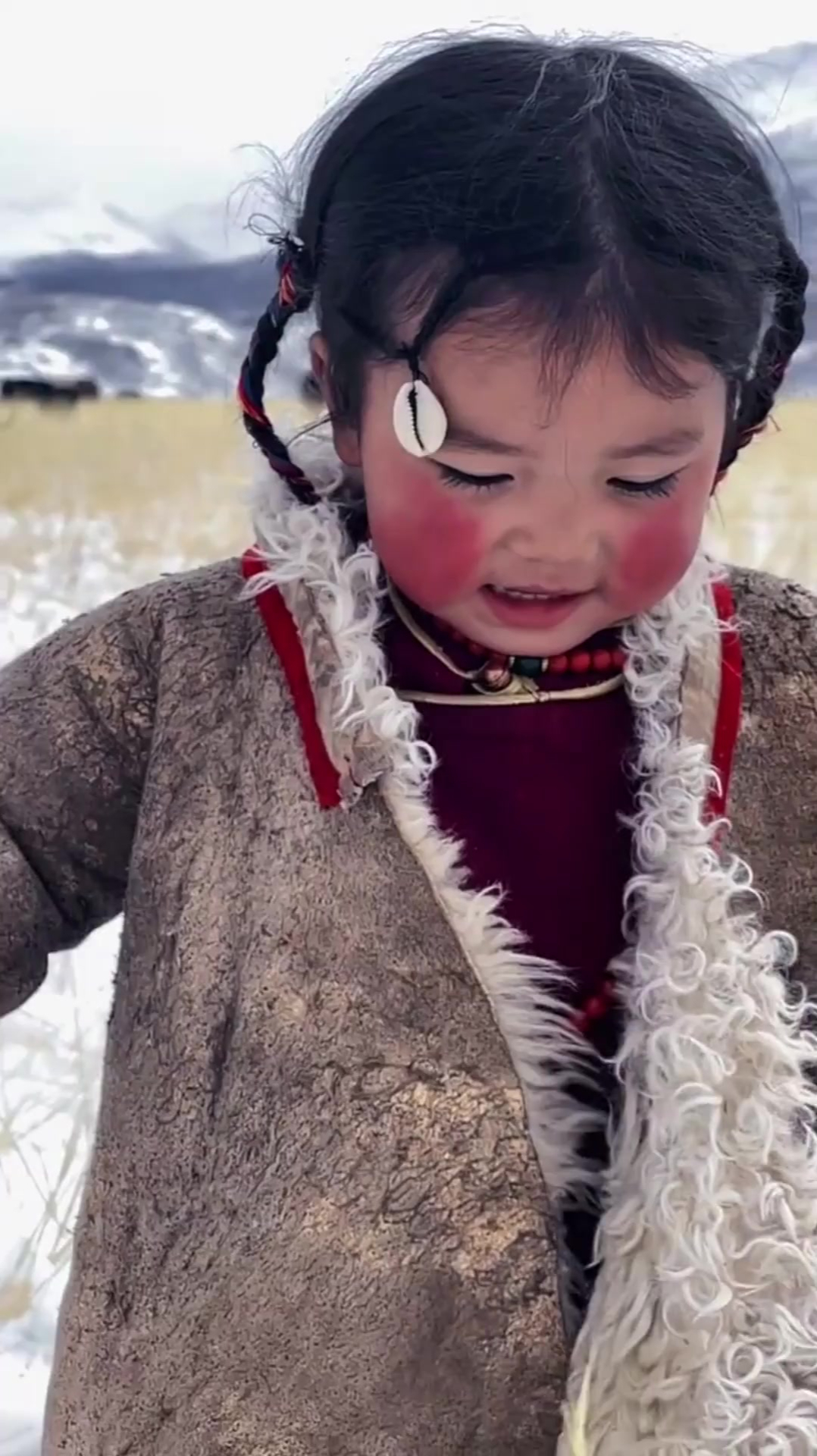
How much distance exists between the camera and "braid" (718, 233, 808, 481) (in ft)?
1.84

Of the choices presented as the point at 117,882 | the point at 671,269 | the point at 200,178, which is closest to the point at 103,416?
the point at 200,178

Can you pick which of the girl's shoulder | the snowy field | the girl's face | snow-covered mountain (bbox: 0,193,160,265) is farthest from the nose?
snow-covered mountain (bbox: 0,193,160,265)

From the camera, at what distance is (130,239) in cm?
120

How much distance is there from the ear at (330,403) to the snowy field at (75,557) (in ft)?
0.76

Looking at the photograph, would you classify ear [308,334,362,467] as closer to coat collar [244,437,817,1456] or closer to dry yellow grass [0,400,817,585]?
coat collar [244,437,817,1456]

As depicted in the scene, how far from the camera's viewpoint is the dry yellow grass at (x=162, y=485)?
1.22 metres

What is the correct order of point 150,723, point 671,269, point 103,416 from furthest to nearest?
point 103,416
point 150,723
point 671,269

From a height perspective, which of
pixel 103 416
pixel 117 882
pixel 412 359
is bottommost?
pixel 103 416

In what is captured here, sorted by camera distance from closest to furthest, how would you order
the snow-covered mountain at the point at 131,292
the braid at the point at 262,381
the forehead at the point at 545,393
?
the forehead at the point at 545,393, the braid at the point at 262,381, the snow-covered mountain at the point at 131,292

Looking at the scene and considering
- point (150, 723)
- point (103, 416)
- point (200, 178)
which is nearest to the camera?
point (150, 723)

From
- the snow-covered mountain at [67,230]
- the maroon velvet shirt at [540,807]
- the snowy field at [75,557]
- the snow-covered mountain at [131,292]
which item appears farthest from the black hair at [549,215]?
the snow-covered mountain at [67,230]

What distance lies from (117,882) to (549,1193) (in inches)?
8.2

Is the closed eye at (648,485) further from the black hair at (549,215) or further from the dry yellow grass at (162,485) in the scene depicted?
the dry yellow grass at (162,485)

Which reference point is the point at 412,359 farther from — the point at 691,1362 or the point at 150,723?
the point at 691,1362
